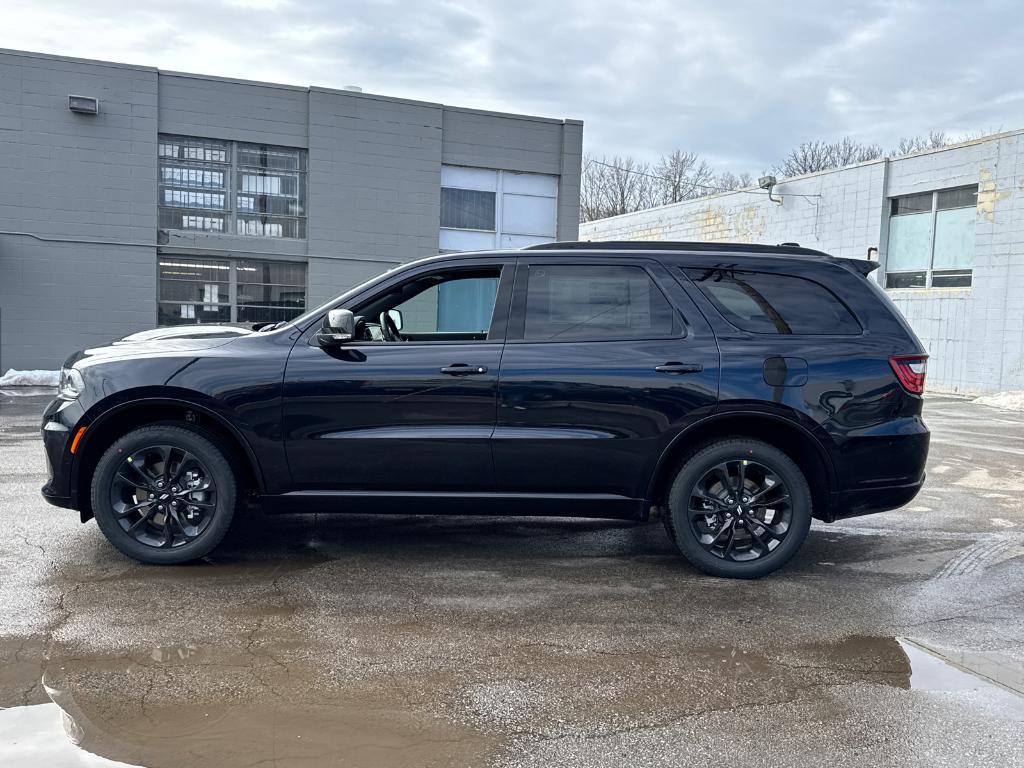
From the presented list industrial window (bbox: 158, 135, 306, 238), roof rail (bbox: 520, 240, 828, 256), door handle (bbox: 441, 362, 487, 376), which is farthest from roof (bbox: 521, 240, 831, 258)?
industrial window (bbox: 158, 135, 306, 238)

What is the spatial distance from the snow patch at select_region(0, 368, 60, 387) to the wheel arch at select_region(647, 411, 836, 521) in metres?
15.2

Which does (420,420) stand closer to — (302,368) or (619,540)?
(302,368)

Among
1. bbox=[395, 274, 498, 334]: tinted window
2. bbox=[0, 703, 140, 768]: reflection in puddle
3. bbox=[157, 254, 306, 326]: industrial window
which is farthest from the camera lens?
bbox=[157, 254, 306, 326]: industrial window

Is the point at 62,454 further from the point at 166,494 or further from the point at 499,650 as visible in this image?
the point at 499,650

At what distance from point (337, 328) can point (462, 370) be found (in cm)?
73

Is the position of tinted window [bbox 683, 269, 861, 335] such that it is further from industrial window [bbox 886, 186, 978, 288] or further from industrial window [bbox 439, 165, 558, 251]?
industrial window [bbox 886, 186, 978, 288]

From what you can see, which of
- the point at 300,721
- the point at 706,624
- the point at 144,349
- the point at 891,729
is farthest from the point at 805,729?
the point at 144,349

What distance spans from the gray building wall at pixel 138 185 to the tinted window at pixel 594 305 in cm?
1496

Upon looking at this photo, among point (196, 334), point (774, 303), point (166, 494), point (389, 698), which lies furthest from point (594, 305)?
point (166, 494)

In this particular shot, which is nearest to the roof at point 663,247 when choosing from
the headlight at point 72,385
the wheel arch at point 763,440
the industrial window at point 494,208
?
the wheel arch at point 763,440

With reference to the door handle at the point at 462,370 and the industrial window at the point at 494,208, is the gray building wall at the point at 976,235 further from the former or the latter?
the door handle at the point at 462,370

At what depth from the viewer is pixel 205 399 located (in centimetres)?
490

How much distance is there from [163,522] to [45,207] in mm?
14993

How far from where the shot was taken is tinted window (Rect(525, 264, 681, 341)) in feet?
16.5
